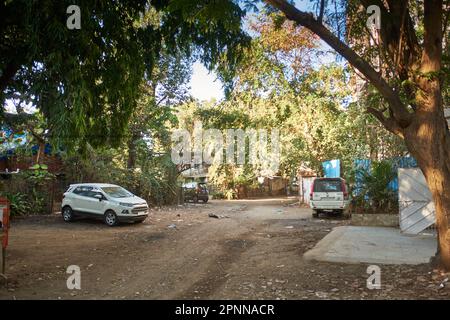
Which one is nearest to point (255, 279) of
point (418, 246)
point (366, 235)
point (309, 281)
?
point (309, 281)

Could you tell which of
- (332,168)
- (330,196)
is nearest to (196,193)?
(332,168)

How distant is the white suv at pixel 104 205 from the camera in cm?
1551

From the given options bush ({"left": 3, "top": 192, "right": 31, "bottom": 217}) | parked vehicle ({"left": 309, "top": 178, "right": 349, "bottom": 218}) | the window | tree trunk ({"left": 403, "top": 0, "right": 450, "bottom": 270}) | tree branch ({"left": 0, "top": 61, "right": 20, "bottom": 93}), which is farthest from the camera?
bush ({"left": 3, "top": 192, "right": 31, "bottom": 217})

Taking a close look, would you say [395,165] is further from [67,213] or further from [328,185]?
[67,213]

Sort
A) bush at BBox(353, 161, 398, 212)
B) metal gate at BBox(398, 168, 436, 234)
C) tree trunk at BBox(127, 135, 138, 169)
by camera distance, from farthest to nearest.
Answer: tree trunk at BBox(127, 135, 138, 169) → bush at BBox(353, 161, 398, 212) → metal gate at BBox(398, 168, 436, 234)

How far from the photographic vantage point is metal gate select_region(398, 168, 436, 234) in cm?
1091

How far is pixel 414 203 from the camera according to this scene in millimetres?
11141

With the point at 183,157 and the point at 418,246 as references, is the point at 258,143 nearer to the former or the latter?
the point at 183,157

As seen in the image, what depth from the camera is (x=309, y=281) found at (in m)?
6.93

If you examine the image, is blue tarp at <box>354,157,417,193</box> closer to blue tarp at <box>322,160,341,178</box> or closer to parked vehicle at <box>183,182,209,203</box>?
blue tarp at <box>322,160,341,178</box>

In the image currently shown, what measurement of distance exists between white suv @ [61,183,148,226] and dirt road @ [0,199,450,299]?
170cm

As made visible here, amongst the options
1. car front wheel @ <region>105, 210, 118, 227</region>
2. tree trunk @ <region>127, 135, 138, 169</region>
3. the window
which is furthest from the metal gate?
tree trunk @ <region>127, 135, 138, 169</region>

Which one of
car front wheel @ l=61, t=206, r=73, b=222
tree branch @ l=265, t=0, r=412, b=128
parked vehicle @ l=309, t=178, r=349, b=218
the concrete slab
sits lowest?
the concrete slab

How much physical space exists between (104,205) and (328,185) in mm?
9801
